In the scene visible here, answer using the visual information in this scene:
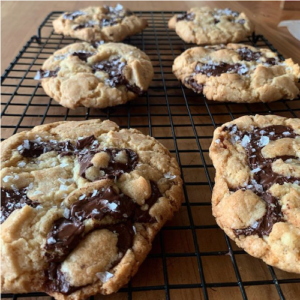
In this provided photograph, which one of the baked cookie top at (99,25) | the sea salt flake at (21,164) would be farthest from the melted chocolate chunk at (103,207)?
the baked cookie top at (99,25)

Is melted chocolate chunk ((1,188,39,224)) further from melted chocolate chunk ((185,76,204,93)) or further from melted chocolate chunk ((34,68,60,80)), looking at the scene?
melted chocolate chunk ((185,76,204,93))

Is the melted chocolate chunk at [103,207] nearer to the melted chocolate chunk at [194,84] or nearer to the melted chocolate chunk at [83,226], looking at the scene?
the melted chocolate chunk at [83,226]

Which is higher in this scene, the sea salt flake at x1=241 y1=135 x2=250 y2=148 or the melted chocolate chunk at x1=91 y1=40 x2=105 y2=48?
the melted chocolate chunk at x1=91 y1=40 x2=105 y2=48

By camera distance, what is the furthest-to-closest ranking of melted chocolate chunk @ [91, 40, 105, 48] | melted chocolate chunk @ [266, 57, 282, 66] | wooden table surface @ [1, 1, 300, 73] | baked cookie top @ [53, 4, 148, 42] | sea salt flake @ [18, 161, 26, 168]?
wooden table surface @ [1, 1, 300, 73] < baked cookie top @ [53, 4, 148, 42] < melted chocolate chunk @ [91, 40, 105, 48] < melted chocolate chunk @ [266, 57, 282, 66] < sea salt flake @ [18, 161, 26, 168]

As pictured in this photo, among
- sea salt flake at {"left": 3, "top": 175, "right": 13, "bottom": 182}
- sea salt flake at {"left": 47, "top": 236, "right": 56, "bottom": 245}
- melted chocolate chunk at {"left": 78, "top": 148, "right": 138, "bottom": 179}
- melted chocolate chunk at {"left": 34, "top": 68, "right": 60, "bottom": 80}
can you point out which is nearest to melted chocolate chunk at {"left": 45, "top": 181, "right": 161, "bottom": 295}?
sea salt flake at {"left": 47, "top": 236, "right": 56, "bottom": 245}

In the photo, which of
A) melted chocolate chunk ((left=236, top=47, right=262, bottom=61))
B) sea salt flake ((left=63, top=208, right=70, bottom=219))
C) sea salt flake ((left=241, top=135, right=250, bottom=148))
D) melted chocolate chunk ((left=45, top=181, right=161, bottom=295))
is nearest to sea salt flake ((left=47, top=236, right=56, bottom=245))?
melted chocolate chunk ((left=45, top=181, right=161, bottom=295))

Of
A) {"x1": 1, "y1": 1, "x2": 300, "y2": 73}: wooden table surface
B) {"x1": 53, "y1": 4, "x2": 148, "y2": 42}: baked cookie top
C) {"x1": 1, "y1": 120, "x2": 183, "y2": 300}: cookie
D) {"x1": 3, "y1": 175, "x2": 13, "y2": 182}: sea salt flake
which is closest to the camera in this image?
{"x1": 1, "y1": 120, "x2": 183, "y2": 300}: cookie

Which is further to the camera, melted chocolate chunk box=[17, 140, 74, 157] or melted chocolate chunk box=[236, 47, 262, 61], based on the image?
melted chocolate chunk box=[236, 47, 262, 61]

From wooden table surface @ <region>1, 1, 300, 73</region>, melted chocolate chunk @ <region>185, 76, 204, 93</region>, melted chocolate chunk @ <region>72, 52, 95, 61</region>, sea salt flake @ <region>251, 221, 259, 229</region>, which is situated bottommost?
wooden table surface @ <region>1, 1, 300, 73</region>

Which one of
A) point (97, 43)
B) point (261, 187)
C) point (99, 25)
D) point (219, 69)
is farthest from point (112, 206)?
point (99, 25)
